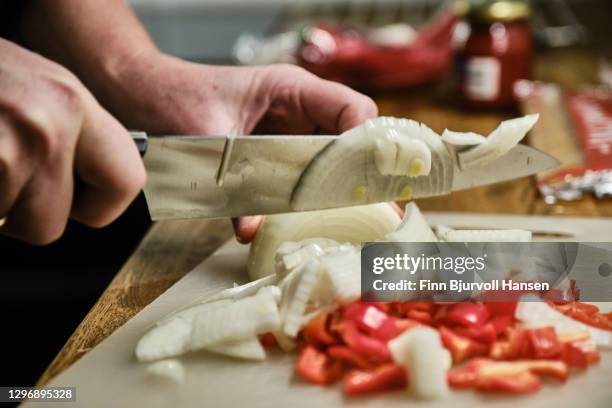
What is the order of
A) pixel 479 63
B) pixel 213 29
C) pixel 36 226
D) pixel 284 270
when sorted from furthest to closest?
pixel 213 29
pixel 479 63
pixel 284 270
pixel 36 226

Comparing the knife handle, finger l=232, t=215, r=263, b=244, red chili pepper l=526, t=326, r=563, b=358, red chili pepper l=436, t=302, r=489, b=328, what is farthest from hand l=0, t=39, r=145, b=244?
red chili pepper l=526, t=326, r=563, b=358

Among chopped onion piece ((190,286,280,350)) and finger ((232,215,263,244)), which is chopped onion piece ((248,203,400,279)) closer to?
finger ((232,215,263,244))

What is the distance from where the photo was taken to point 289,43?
8.71 ft

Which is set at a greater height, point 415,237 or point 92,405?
point 415,237

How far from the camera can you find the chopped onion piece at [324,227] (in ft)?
4.09

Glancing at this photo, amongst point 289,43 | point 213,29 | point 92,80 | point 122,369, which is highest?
point 92,80

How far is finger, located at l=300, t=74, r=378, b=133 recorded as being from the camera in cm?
137

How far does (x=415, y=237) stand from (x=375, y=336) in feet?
0.71

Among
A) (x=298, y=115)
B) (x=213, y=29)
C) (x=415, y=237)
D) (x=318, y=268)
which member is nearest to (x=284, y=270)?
(x=318, y=268)

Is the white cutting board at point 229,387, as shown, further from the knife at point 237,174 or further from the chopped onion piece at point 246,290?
Answer: the knife at point 237,174

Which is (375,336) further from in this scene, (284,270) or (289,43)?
(289,43)

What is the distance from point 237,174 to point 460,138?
0.36 metres

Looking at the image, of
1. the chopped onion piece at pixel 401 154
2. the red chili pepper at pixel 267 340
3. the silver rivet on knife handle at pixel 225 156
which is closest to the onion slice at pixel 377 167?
the chopped onion piece at pixel 401 154

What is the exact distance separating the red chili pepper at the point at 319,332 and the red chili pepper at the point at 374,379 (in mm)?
70
